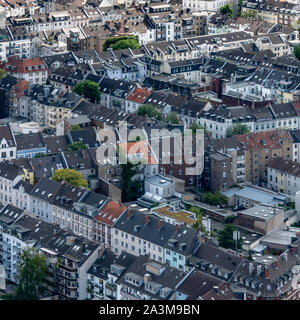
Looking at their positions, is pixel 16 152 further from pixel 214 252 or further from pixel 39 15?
pixel 39 15

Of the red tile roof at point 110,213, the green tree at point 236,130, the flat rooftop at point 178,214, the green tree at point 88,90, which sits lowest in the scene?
the flat rooftop at point 178,214

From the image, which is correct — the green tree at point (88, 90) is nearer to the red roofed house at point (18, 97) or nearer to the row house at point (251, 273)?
the red roofed house at point (18, 97)

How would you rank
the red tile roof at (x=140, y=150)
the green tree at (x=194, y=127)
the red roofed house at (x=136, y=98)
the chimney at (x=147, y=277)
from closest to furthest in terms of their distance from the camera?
the chimney at (x=147, y=277)
the red tile roof at (x=140, y=150)
the green tree at (x=194, y=127)
the red roofed house at (x=136, y=98)

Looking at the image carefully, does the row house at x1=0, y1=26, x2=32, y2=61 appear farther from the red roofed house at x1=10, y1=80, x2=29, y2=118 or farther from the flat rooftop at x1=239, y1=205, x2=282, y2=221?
the flat rooftop at x1=239, y1=205, x2=282, y2=221

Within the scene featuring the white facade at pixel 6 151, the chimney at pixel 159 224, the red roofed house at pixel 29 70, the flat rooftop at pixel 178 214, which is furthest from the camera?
the red roofed house at pixel 29 70

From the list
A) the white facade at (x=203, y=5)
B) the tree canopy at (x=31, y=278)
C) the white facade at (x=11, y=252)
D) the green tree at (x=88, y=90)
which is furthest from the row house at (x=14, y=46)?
the tree canopy at (x=31, y=278)

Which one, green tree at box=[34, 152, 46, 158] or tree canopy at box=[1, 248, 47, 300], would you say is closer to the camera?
tree canopy at box=[1, 248, 47, 300]

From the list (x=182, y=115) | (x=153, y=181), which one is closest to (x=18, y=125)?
(x=182, y=115)

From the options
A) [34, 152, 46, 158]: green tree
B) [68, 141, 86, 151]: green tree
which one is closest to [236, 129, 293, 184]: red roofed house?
[68, 141, 86, 151]: green tree
